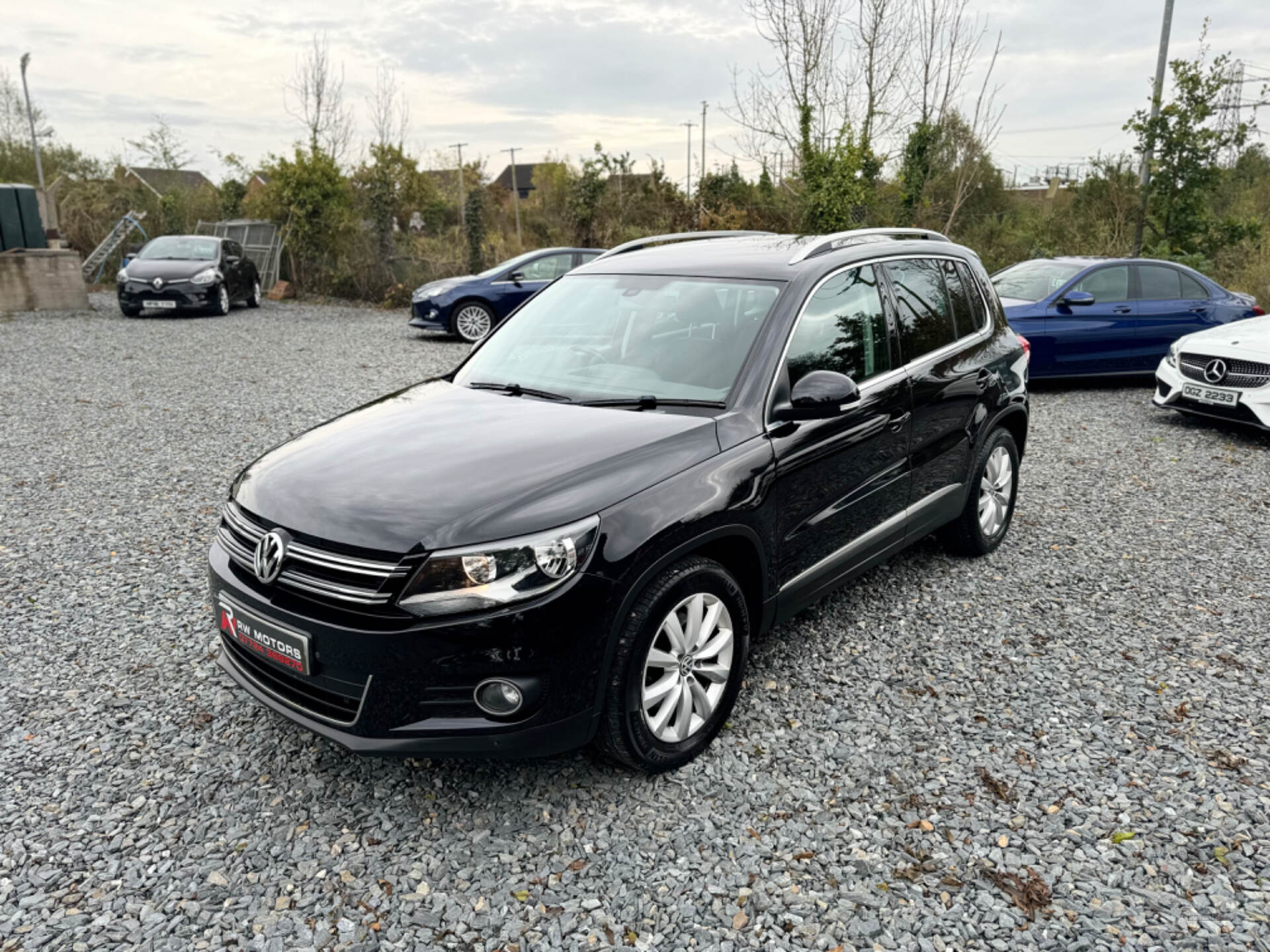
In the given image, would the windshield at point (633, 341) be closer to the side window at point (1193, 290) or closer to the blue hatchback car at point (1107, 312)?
the blue hatchback car at point (1107, 312)

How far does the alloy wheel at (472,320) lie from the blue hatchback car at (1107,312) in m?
8.20

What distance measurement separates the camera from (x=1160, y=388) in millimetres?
9367

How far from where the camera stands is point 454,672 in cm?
269

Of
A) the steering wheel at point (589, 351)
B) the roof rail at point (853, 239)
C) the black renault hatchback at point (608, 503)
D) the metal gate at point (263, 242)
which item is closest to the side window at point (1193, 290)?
the roof rail at point (853, 239)

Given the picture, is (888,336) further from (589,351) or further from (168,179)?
(168,179)

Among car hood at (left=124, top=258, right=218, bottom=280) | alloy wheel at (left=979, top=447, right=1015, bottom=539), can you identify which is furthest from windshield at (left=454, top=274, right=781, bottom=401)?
car hood at (left=124, top=258, right=218, bottom=280)

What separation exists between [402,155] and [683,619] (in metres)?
22.2

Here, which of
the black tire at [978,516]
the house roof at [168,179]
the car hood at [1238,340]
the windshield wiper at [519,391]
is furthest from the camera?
the house roof at [168,179]

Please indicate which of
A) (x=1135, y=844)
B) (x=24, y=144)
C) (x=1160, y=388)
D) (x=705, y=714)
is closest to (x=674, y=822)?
(x=705, y=714)

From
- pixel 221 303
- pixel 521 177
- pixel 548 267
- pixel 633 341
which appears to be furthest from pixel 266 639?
pixel 521 177

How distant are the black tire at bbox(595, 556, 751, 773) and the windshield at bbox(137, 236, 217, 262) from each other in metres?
18.0

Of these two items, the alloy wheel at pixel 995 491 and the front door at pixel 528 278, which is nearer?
the alloy wheel at pixel 995 491

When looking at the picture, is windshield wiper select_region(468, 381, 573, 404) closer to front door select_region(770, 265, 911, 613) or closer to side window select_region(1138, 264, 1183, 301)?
front door select_region(770, 265, 911, 613)

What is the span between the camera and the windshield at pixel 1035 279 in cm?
1077
